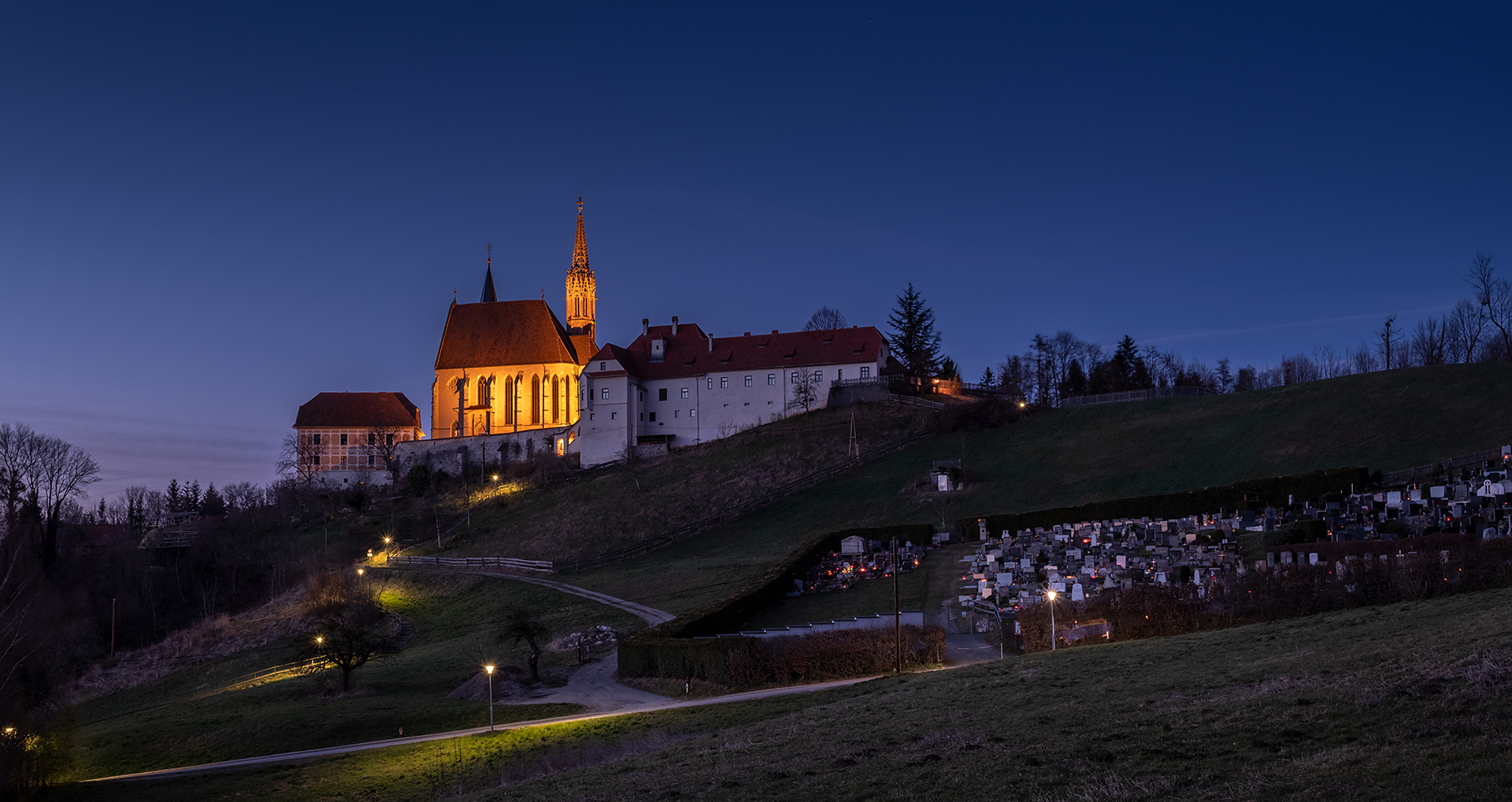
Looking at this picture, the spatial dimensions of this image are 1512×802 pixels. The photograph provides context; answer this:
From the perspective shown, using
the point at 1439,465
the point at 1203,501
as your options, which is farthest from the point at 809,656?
the point at 1439,465

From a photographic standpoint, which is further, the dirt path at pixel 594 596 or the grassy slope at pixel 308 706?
the dirt path at pixel 594 596

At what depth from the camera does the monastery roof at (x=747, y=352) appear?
279 ft

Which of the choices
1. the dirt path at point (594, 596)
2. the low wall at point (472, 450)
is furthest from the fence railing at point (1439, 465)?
the low wall at point (472, 450)

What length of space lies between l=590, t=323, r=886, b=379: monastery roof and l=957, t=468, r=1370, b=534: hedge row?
35.1 meters

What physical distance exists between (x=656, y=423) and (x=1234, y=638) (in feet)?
225

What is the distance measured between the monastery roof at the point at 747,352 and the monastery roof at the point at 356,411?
41.1 meters

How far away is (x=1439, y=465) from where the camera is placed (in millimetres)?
38562

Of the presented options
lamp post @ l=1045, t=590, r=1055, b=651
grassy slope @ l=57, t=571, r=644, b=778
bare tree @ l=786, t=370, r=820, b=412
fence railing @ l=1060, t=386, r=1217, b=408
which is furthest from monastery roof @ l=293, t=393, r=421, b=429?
lamp post @ l=1045, t=590, r=1055, b=651

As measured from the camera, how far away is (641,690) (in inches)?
1296

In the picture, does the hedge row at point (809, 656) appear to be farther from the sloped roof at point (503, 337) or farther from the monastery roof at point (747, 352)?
the sloped roof at point (503, 337)

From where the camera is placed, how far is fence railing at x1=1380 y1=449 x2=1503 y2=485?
128 ft

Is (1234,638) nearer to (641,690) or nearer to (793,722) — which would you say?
(793,722)

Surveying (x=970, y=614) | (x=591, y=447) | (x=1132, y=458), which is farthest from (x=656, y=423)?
(x=970, y=614)

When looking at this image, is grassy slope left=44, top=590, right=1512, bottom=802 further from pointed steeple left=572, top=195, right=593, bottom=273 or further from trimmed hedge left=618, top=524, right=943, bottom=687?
pointed steeple left=572, top=195, right=593, bottom=273
